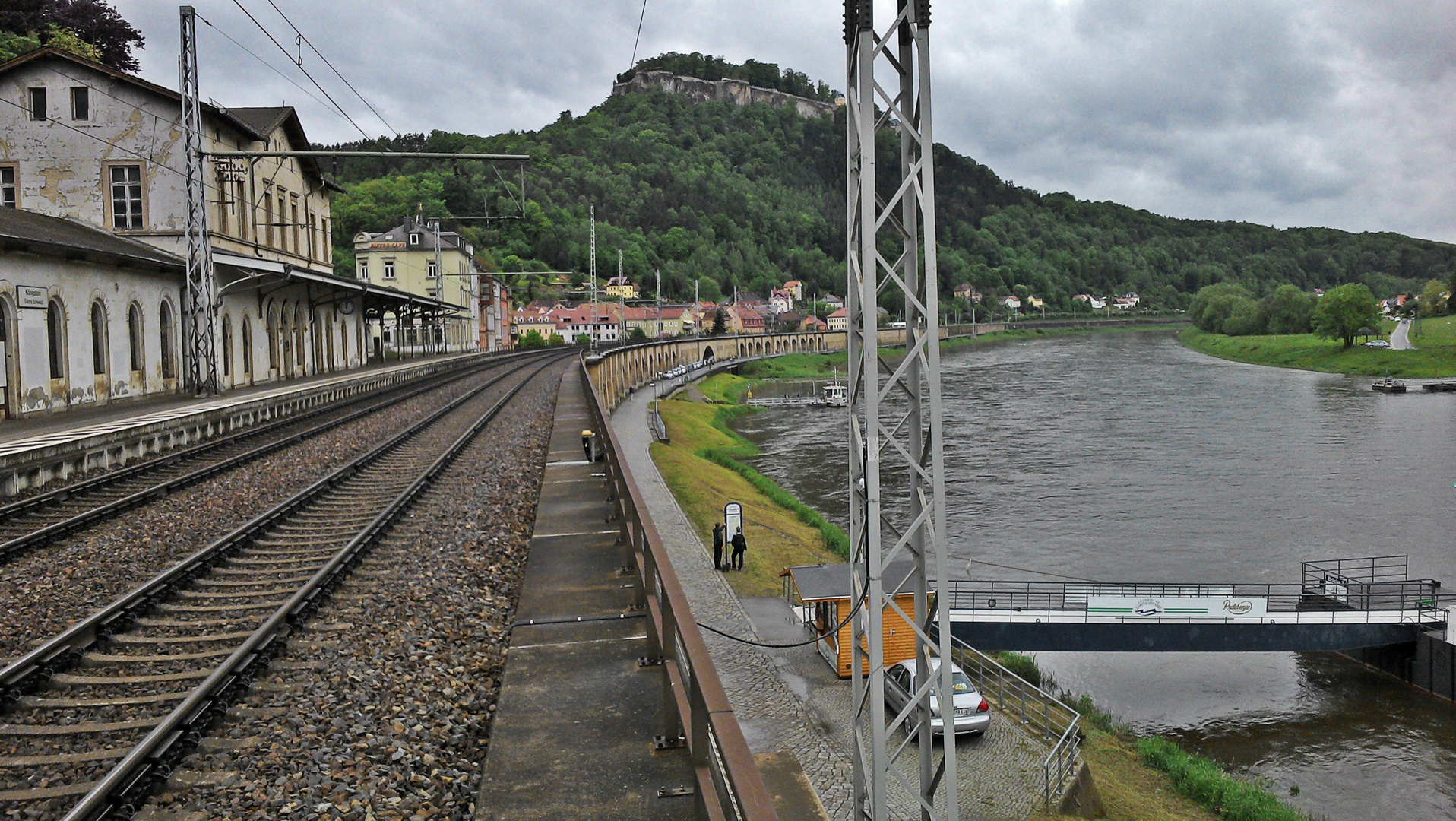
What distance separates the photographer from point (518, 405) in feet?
102

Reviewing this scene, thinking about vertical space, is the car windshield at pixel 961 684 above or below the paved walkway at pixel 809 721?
above

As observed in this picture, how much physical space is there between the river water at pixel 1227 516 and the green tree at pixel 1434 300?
61557 mm

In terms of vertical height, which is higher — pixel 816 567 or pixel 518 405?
pixel 518 405

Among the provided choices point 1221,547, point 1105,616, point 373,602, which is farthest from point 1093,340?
point 373,602

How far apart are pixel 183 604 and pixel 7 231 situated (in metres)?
16.7

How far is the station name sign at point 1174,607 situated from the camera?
20.2 meters

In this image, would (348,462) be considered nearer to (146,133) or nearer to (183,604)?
(183,604)

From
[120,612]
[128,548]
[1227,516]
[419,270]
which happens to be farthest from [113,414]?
[419,270]

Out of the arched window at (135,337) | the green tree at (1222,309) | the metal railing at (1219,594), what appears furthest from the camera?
the green tree at (1222,309)

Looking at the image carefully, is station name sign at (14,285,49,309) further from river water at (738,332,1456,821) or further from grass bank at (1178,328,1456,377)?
grass bank at (1178,328,1456,377)

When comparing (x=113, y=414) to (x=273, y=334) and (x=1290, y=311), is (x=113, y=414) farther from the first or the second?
(x=1290, y=311)

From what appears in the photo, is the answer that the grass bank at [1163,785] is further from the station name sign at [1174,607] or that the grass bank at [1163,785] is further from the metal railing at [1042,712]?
the station name sign at [1174,607]

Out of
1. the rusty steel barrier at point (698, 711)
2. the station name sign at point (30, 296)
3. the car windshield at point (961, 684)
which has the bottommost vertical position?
the car windshield at point (961, 684)

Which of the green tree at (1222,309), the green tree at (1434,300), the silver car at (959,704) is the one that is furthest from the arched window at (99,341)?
the green tree at (1434,300)
